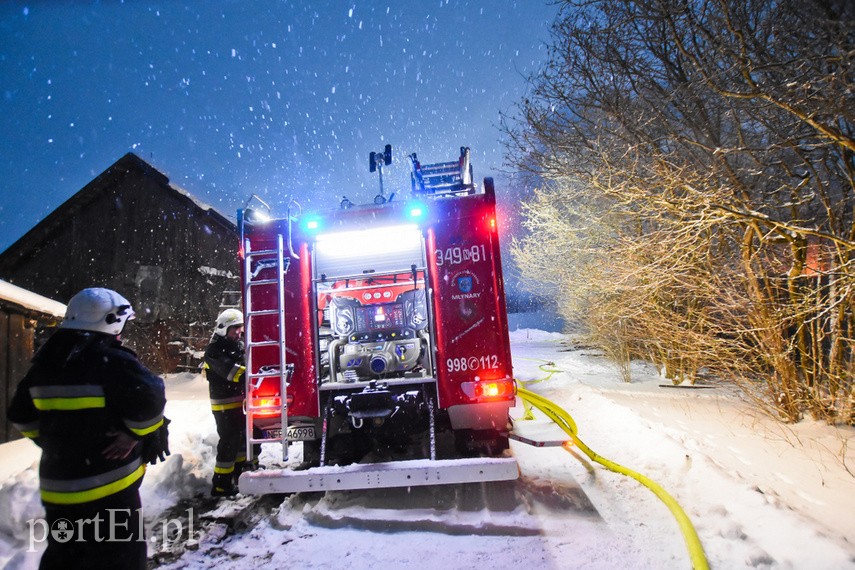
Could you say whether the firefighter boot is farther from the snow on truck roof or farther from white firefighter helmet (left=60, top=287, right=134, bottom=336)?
the snow on truck roof

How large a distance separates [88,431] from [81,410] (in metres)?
0.12

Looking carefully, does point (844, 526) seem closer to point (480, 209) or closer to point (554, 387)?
point (480, 209)

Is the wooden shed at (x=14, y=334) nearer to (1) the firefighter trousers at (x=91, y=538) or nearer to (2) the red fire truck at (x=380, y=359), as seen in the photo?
(2) the red fire truck at (x=380, y=359)

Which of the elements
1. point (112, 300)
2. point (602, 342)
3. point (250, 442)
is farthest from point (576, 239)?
point (112, 300)

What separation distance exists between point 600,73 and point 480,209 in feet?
16.2

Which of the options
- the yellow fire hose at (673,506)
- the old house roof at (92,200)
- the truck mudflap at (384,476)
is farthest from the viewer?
the old house roof at (92,200)

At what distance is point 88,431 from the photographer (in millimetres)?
2240

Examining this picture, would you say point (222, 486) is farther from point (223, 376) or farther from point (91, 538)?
point (91, 538)

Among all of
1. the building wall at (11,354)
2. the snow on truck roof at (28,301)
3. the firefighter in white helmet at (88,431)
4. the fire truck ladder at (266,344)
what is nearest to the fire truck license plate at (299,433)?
the fire truck ladder at (266,344)

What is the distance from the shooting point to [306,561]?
320cm

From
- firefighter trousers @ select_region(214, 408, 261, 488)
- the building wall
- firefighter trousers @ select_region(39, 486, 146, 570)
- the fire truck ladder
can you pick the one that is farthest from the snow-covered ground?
the building wall

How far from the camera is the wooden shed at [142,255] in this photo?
1453 centimetres

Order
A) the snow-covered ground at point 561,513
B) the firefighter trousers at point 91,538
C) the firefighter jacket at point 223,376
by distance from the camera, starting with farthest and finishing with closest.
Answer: the firefighter jacket at point 223,376
the snow-covered ground at point 561,513
the firefighter trousers at point 91,538

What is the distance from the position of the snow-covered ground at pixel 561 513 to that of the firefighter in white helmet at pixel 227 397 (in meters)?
0.31
